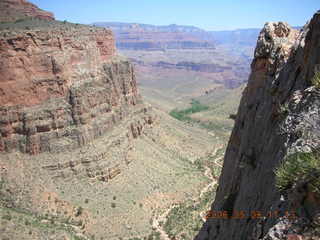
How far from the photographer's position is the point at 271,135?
11.8m

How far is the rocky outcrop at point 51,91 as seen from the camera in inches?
1561

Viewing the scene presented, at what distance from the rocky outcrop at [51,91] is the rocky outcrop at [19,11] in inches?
419

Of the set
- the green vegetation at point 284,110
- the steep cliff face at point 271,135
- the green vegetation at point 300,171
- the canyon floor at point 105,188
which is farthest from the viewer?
the canyon floor at point 105,188

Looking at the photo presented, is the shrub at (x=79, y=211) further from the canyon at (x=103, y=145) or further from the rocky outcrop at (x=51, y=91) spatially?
the rocky outcrop at (x=51, y=91)

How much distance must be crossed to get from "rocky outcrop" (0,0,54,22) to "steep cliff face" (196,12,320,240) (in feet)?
141

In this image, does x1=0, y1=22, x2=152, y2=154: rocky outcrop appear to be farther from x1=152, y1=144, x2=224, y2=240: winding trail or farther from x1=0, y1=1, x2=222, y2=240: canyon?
x1=152, y1=144, x2=224, y2=240: winding trail

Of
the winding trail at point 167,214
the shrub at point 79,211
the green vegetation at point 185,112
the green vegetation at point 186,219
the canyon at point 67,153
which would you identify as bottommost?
the green vegetation at point 185,112

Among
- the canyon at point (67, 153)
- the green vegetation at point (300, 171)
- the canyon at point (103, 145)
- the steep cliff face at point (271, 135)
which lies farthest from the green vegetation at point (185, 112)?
the green vegetation at point (300, 171)

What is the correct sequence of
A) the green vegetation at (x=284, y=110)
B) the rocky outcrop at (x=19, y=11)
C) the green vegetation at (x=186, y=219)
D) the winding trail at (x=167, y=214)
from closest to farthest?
the green vegetation at (x=284, y=110) → the green vegetation at (x=186, y=219) → the winding trail at (x=167, y=214) → the rocky outcrop at (x=19, y=11)

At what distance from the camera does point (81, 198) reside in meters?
40.7

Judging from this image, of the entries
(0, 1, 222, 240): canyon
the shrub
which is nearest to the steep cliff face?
(0, 1, 222, 240): canyon

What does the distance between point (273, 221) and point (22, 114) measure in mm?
37425

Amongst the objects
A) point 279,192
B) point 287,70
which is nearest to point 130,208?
point 287,70

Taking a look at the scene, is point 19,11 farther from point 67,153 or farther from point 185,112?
point 185,112
